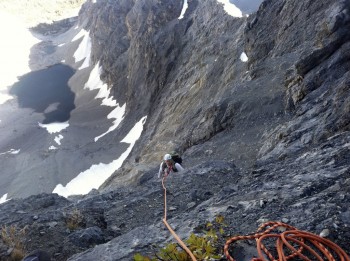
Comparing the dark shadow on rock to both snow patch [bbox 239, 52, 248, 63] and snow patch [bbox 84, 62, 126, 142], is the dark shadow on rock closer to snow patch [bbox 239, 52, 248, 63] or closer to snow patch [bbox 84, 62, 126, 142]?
snow patch [bbox 84, 62, 126, 142]

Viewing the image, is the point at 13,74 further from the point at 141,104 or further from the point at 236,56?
the point at 236,56

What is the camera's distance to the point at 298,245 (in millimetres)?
6043

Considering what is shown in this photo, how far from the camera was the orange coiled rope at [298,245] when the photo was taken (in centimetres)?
562

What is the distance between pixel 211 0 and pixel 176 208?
162 ft

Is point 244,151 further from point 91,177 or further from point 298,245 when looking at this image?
point 91,177

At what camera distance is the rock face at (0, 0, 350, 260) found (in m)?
7.78

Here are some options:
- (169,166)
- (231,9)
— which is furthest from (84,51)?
(169,166)

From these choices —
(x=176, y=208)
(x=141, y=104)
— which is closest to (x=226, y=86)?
(x=176, y=208)

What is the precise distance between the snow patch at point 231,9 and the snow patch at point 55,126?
4175 cm

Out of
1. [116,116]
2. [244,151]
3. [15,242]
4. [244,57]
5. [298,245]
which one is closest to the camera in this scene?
[298,245]

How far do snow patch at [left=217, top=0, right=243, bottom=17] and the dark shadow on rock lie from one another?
146ft

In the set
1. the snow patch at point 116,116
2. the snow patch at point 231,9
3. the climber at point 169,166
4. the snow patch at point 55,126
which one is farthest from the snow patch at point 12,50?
the climber at point 169,166

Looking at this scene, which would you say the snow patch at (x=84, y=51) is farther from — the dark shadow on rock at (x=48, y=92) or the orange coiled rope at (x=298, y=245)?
the orange coiled rope at (x=298, y=245)

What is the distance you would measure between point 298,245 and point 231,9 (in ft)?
162
